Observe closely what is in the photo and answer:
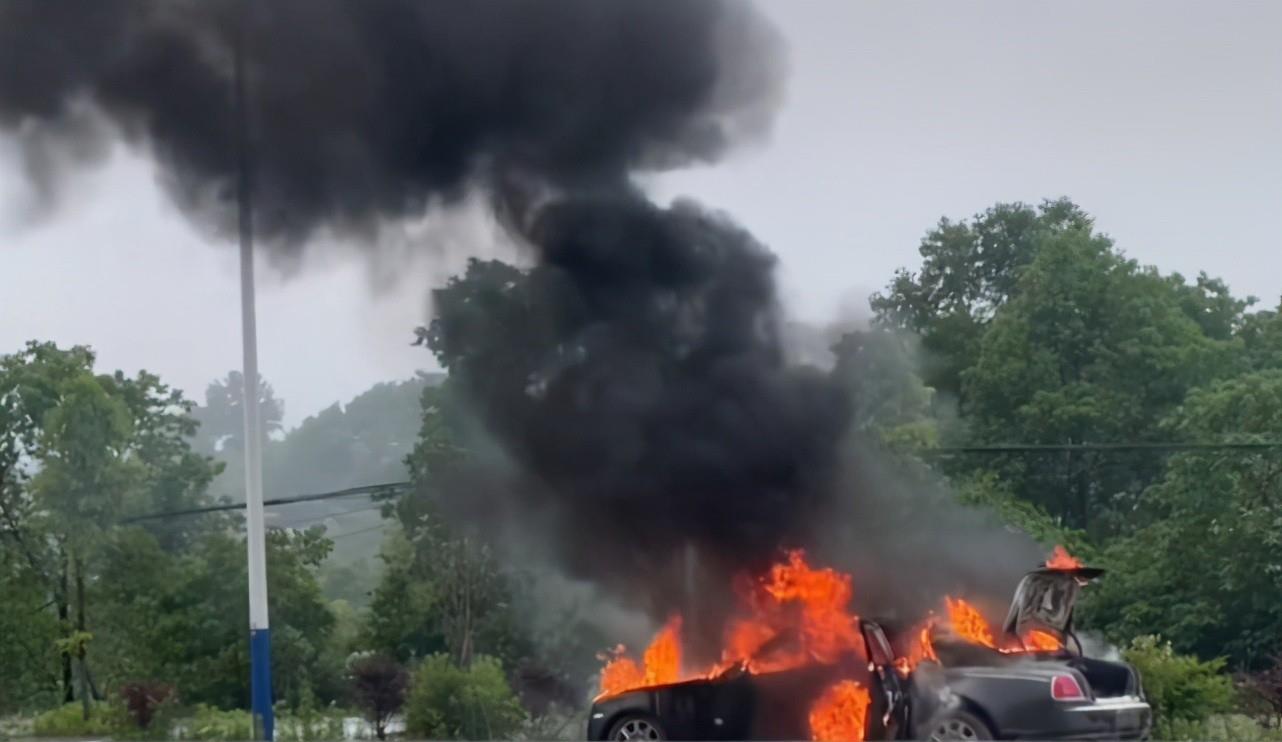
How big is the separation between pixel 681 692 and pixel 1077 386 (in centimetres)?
671

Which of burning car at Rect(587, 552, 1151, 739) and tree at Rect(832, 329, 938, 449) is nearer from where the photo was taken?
burning car at Rect(587, 552, 1151, 739)

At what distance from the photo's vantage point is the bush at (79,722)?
53.7 feet

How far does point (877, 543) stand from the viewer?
14.5 meters

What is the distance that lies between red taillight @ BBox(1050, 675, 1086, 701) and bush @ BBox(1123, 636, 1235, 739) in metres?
2.98

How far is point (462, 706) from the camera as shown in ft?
51.1

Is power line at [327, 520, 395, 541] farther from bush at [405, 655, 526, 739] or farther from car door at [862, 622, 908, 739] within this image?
car door at [862, 622, 908, 739]

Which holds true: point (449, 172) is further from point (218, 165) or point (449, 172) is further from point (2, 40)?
point (2, 40)

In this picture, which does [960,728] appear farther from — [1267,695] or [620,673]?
[1267,695]

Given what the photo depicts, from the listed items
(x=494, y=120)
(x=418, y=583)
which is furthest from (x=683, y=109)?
(x=418, y=583)

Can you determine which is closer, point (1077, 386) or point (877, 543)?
point (877, 543)

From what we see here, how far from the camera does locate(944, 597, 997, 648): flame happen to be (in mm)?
13680

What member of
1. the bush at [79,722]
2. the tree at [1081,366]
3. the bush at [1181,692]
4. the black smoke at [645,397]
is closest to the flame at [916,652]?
the black smoke at [645,397]

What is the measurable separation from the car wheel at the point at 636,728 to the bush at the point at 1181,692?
16.0 feet

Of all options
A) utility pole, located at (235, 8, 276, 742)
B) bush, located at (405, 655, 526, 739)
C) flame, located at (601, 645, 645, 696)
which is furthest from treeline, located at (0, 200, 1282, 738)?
utility pole, located at (235, 8, 276, 742)
